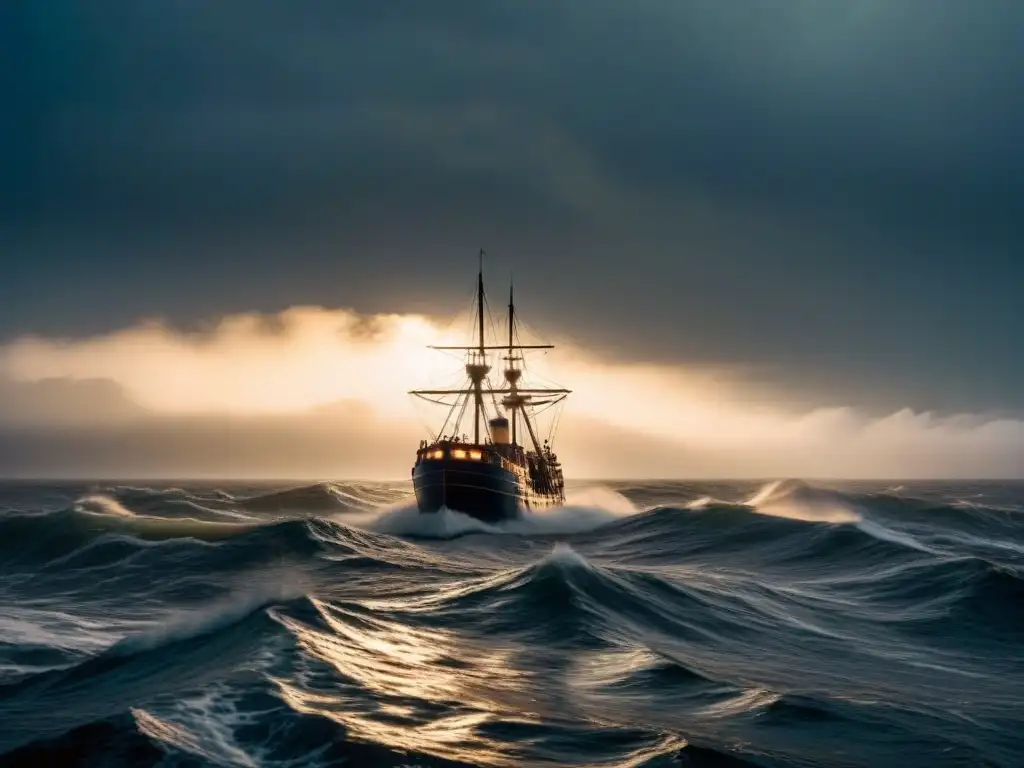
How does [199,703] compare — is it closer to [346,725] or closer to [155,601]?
[346,725]

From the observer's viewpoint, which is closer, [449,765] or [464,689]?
[449,765]

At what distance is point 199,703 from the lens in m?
16.0

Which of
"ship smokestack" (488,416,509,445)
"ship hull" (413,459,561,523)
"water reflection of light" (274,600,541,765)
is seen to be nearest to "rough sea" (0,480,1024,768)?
"water reflection of light" (274,600,541,765)

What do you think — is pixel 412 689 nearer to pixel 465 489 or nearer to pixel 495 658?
pixel 495 658

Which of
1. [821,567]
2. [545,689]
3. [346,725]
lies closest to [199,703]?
[346,725]

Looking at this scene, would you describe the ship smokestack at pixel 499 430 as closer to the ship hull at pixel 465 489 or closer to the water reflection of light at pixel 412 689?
the ship hull at pixel 465 489

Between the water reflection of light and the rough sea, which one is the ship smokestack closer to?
the rough sea

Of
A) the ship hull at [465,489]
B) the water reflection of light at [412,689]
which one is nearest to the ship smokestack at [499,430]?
the ship hull at [465,489]

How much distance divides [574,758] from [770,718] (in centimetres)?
441

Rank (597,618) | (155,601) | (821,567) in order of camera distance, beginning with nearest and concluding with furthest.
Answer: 1. (597,618)
2. (155,601)
3. (821,567)

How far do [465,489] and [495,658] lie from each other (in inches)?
2335

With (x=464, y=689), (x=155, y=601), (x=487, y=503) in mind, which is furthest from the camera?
(x=487, y=503)

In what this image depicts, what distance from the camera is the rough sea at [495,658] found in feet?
48.1

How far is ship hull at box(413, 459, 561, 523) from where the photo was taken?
8031cm
